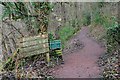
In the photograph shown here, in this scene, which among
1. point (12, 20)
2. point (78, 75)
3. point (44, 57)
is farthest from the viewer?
point (12, 20)

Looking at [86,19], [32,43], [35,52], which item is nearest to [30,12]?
[32,43]

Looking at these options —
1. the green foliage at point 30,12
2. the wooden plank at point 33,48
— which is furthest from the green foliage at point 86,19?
the wooden plank at point 33,48

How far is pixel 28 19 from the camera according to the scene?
10.6m

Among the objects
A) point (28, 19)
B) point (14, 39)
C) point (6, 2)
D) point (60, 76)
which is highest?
point (6, 2)

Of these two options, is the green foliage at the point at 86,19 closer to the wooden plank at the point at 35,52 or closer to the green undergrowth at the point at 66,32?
the green undergrowth at the point at 66,32

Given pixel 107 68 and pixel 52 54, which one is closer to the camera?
pixel 107 68

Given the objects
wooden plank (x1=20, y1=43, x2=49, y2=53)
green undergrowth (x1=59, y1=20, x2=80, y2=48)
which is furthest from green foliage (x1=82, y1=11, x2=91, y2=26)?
wooden plank (x1=20, y1=43, x2=49, y2=53)

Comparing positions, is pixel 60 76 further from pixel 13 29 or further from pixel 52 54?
pixel 13 29

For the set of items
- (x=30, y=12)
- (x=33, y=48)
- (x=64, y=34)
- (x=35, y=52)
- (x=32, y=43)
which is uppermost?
(x=30, y=12)

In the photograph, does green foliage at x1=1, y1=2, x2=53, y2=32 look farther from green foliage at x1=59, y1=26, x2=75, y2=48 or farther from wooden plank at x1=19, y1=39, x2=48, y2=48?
green foliage at x1=59, y1=26, x2=75, y2=48

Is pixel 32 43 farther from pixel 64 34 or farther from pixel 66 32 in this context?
pixel 66 32

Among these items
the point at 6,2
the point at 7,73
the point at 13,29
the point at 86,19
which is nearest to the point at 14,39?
the point at 13,29

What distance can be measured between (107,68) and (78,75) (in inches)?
38.3

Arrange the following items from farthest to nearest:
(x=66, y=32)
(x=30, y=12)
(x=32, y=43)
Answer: (x=66, y=32)
(x=30, y=12)
(x=32, y=43)
